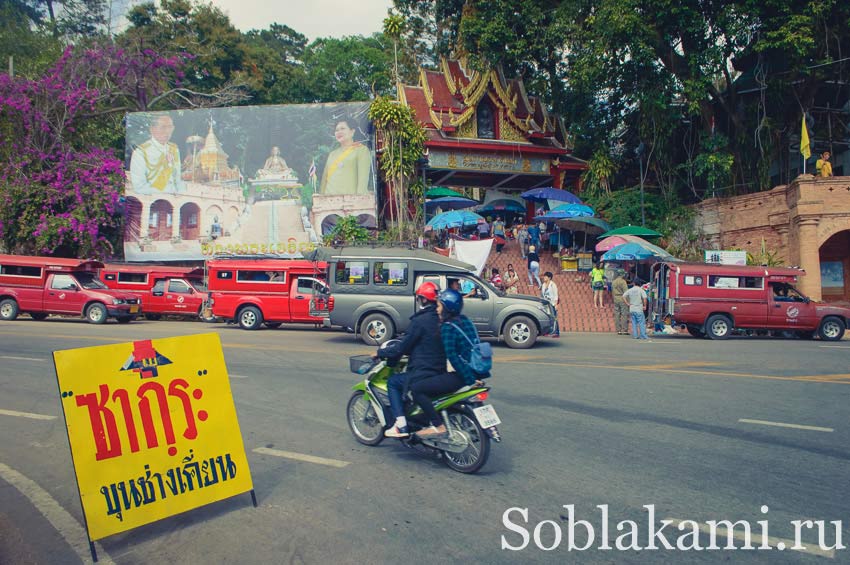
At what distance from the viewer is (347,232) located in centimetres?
2388

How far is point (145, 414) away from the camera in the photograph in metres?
4.21

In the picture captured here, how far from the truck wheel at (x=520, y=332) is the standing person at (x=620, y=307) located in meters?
4.55

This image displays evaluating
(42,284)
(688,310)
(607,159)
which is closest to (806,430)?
(688,310)

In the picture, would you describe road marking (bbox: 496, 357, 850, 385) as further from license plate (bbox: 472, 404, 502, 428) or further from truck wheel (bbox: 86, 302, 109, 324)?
truck wheel (bbox: 86, 302, 109, 324)

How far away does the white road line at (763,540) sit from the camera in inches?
152

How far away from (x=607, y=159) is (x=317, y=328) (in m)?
16.9

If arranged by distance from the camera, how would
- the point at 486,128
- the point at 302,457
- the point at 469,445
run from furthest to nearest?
the point at 486,128 < the point at 302,457 < the point at 469,445

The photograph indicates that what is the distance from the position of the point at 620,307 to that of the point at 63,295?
17.6 m

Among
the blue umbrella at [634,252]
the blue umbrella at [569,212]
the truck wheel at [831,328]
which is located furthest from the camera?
the blue umbrella at [569,212]

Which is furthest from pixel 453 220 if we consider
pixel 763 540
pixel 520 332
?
pixel 763 540

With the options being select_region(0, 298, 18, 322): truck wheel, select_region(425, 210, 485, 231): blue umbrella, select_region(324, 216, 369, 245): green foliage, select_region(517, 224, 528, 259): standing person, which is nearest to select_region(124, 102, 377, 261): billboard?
select_region(324, 216, 369, 245): green foliage

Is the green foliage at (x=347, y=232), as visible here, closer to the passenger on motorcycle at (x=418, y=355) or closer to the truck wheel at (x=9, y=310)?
the truck wheel at (x=9, y=310)

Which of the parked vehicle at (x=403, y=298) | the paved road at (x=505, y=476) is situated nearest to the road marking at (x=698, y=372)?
the paved road at (x=505, y=476)

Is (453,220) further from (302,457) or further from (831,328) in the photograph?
(302,457)
